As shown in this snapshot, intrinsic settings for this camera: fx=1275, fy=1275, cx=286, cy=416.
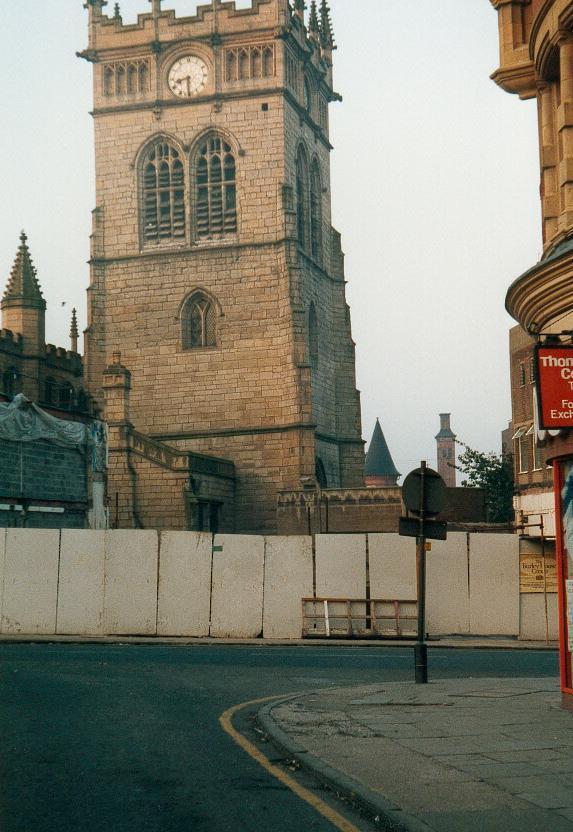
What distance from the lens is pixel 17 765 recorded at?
10.0 meters

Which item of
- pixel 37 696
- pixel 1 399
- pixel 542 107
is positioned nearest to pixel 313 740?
pixel 37 696

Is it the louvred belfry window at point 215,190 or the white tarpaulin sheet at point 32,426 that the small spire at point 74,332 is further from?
the white tarpaulin sheet at point 32,426

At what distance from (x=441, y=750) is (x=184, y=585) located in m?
16.7

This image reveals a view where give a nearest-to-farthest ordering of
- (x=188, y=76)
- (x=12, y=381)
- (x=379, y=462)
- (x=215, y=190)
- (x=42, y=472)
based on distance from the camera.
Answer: (x=42, y=472) → (x=12, y=381) → (x=215, y=190) → (x=188, y=76) → (x=379, y=462)

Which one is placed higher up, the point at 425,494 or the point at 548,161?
the point at 548,161

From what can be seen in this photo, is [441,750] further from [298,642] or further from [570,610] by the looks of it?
[298,642]

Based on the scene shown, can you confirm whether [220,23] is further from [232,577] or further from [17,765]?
[17,765]

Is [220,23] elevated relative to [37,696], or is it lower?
elevated

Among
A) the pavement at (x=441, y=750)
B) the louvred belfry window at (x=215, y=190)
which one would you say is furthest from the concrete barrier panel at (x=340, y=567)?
the louvred belfry window at (x=215, y=190)

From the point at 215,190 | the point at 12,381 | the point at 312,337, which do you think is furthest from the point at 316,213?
the point at 12,381

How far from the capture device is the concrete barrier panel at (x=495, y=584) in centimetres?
2669

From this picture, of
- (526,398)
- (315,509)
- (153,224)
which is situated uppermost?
(153,224)

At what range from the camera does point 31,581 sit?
27094 mm

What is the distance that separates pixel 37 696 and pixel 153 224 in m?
48.4
